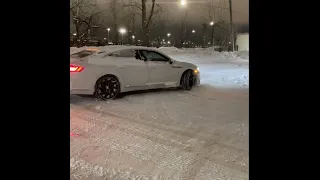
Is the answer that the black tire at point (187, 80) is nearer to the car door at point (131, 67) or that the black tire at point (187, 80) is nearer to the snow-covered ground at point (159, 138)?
the snow-covered ground at point (159, 138)

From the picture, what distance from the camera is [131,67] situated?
26.4ft

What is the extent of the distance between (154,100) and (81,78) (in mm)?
1884

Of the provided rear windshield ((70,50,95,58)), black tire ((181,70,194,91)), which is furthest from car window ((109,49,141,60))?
black tire ((181,70,194,91))

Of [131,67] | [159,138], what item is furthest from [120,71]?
[159,138]

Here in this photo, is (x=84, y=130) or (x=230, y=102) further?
(x=230, y=102)

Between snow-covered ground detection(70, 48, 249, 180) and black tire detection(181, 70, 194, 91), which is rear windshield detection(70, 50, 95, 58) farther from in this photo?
black tire detection(181, 70, 194, 91)

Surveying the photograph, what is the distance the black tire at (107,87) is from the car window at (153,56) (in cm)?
127

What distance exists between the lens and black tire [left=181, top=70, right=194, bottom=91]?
30.9 ft

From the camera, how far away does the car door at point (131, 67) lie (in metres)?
7.89

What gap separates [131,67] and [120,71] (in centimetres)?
37

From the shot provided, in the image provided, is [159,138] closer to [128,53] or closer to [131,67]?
[131,67]
